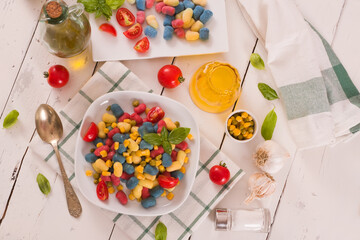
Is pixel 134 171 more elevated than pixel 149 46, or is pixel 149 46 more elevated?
pixel 149 46

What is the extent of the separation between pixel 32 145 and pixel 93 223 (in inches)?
13.9

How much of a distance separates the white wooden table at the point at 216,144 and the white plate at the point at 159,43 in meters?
0.04

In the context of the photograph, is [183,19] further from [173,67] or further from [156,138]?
[156,138]

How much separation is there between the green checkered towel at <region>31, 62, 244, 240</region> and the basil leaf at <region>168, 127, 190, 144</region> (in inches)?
5.8

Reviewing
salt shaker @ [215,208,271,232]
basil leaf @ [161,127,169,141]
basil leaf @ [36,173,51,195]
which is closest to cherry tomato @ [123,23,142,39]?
basil leaf @ [161,127,169,141]

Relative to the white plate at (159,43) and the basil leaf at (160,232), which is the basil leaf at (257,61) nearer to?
the white plate at (159,43)

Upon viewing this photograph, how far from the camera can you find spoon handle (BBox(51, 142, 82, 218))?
4.48 feet

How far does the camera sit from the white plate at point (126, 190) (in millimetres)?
1305

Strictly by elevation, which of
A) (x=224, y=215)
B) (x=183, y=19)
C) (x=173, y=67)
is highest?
(x=183, y=19)

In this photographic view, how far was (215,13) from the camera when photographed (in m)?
1.47

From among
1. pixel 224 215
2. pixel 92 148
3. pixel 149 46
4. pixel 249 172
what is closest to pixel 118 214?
pixel 92 148

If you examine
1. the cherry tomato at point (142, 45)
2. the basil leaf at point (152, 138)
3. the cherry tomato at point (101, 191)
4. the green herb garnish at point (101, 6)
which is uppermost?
the green herb garnish at point (101, 6)

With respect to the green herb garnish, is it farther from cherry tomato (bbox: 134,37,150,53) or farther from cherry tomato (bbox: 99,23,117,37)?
cherry tomato (bbox: 134,37,150,53)

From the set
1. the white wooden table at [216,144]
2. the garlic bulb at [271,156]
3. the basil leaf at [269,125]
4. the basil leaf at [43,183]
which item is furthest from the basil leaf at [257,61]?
the basil leaf at [43,183]
